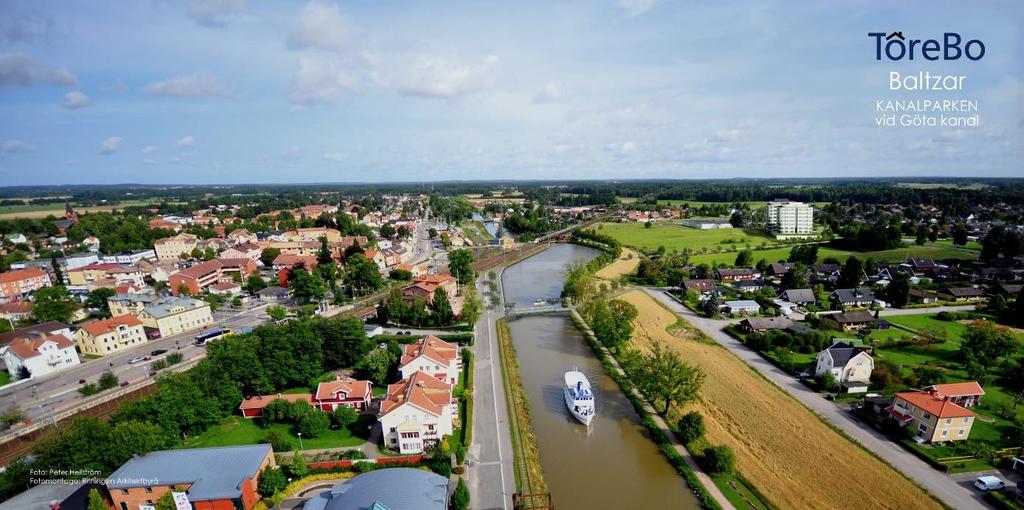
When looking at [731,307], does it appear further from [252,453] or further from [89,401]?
[89,401]

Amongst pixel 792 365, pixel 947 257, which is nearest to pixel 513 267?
pixel 792 365

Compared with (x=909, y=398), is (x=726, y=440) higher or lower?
lower

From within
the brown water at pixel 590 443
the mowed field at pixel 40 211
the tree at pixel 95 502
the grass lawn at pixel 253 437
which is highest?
the mowed field at pixel 40 211

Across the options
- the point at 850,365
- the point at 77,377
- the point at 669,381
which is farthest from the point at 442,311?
the point at 850,365

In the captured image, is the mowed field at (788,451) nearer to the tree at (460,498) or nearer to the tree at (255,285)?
the tree at (460,498)

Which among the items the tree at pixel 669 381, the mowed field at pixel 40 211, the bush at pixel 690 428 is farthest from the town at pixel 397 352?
the mowed field at pixel 40 211

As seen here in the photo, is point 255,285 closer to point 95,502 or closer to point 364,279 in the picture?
point 364,279
